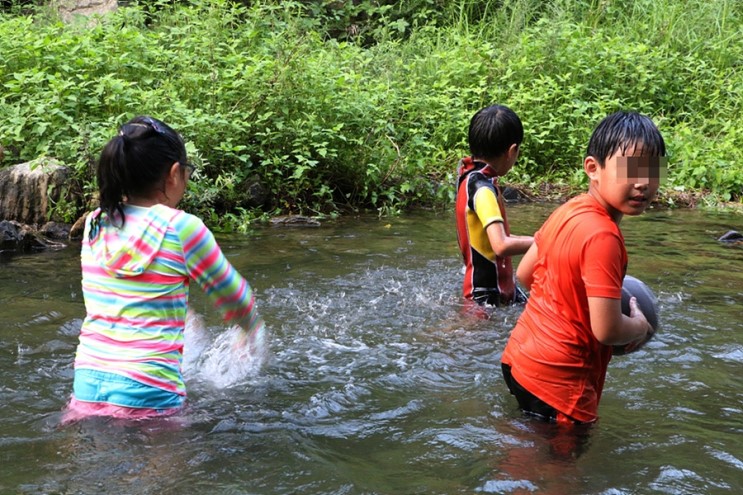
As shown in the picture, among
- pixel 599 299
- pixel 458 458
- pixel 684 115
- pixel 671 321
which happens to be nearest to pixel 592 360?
pixel 599 299

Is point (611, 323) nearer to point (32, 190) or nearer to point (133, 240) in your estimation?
point (133, 240)

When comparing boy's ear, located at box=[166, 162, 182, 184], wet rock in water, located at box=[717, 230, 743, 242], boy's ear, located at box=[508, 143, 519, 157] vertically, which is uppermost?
boy's ear, located at box=[166, 162, 182, 184]

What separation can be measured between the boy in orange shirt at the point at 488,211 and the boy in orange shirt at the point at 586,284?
1327mm

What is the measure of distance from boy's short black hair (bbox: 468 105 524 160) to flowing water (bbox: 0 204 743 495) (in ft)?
3.25

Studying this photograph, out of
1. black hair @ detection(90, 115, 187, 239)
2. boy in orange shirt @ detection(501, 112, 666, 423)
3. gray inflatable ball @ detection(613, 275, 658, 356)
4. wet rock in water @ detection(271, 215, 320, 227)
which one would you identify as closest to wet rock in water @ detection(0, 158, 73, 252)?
wet rock in water @ detection(271, 215, 320, 227)

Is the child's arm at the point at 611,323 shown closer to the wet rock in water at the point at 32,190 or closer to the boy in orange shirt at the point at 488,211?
the boy in orange shirt at the point at 488,211

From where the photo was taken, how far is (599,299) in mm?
2838

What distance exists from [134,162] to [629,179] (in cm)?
173

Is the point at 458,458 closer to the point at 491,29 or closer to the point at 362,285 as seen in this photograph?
the point at 362,285

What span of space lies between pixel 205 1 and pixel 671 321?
7098 millimetres

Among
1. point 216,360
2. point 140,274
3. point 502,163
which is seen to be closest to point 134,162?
point 140,274

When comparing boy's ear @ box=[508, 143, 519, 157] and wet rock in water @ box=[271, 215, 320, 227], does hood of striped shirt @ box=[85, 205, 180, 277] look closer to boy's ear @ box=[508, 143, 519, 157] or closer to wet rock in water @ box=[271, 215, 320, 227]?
boy's ear @ box=[508, 143, 519, 157]

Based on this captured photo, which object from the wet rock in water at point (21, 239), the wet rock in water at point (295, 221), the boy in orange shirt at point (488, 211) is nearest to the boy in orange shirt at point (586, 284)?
the boy in orange shirt at point (488, 211)

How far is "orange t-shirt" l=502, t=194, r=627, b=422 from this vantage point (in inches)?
113
